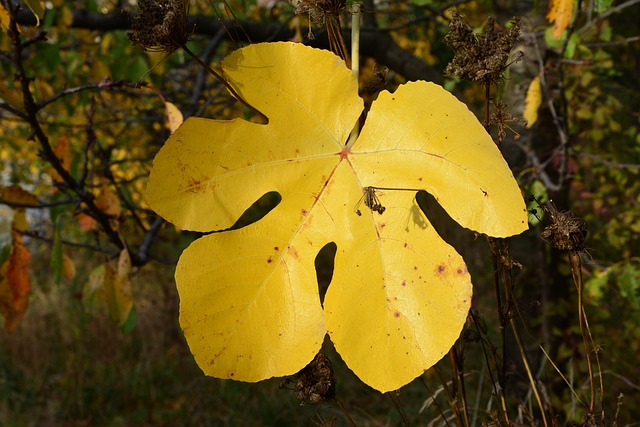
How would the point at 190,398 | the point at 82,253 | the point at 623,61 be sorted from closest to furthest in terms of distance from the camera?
1. the point at 190,398
2. the point at 623,61
3. the point at 82,253

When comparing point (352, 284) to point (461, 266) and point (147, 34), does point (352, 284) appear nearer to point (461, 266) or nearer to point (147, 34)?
point (461, 266)

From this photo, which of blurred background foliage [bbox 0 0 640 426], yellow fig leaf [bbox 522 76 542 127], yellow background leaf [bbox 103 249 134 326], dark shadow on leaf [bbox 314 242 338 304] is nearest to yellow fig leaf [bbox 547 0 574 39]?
blurred background foliage [bbox 0 0 640 426]

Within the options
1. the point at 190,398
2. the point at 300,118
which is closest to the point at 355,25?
the point at 300,118

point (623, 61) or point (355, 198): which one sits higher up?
point (355, 198)

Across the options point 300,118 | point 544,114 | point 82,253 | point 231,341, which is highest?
point 300,118

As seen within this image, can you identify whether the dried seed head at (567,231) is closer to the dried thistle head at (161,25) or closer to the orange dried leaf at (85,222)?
the dried thistle head at (161,25)

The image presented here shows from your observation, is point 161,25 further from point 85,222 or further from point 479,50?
point 85,222

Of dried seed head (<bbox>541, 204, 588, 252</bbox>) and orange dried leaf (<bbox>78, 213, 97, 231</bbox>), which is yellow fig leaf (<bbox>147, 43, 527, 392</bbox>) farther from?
orange dried leaf (<bbox>78, 213, 97, 231</bbox>)

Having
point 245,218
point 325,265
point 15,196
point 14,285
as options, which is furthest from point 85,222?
point 325,265

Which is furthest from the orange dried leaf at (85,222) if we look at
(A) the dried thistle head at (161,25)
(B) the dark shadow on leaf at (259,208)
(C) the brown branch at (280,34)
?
(B) the dark shadow on leaf at (259,208)

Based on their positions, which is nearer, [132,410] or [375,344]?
[375,344]
